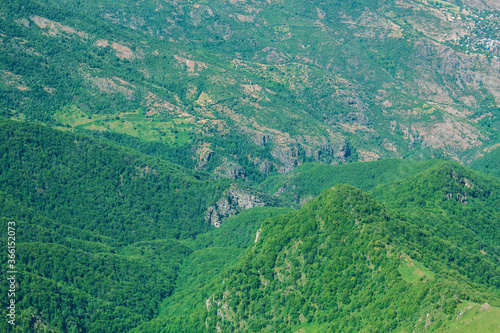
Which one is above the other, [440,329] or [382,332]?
[440,329]

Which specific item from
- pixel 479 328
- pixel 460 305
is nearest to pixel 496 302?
pixel 460 305

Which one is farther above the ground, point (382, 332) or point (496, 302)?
point (496, 302)

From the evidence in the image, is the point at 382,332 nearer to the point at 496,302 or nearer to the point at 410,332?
the point at 410,332

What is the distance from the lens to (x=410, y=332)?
19038 cm

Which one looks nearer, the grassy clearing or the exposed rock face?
the grassy clearing

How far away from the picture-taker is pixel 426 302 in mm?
194875

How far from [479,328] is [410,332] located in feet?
71.2

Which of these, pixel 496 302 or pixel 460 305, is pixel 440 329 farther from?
pixel 496 302

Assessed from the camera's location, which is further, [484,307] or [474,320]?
[484,307]

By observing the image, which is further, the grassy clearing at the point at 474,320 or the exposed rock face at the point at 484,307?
the exposed rock face at the point at 484,307

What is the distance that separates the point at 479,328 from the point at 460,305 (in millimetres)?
15155

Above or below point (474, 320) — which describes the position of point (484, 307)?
above

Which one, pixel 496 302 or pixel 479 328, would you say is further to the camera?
pixel 496 302

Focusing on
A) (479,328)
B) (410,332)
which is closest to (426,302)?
(410,332)
